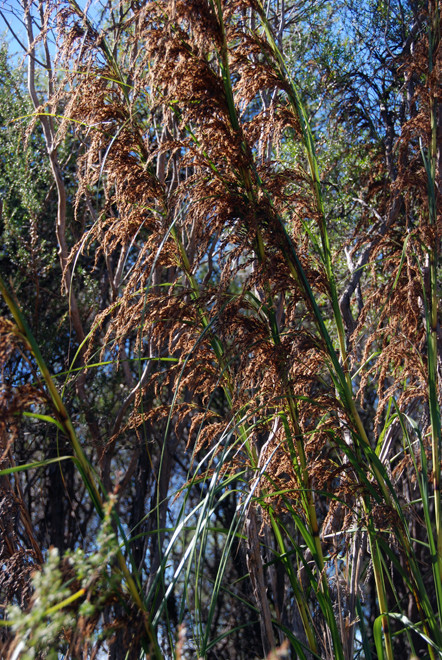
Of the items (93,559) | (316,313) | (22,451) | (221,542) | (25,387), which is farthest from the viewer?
(221,542)

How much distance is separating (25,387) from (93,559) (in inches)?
10.8

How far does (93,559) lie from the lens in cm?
80

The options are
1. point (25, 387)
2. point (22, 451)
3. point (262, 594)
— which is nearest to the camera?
point (25, 387)

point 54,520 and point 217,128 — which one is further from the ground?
point 217,128

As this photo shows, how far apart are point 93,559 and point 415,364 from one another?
43.4 inches

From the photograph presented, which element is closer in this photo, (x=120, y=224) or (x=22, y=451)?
(x=120, y=224)

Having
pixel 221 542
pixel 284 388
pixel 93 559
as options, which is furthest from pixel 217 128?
pixel 221 542

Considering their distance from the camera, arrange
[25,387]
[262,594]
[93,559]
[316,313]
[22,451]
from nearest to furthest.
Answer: [93,559] → [25,387] → [316,313] → [262,594] → [22,451]

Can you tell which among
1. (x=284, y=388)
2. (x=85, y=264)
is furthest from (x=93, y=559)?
(x=85, y=264)

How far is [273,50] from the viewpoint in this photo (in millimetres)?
1559

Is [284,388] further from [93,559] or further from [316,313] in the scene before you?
[93,559]

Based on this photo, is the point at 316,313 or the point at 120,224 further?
the point at 120,224

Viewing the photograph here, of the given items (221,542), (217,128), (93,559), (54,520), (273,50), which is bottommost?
(221,542)

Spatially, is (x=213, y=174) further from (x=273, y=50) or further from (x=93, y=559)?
(x=93, y=559)
